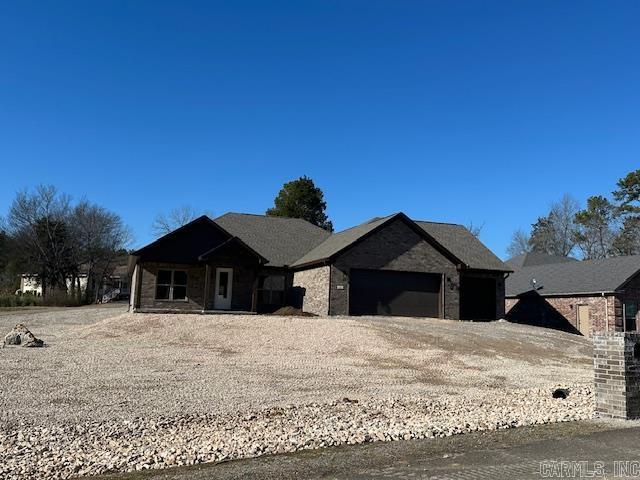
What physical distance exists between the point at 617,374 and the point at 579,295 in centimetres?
2742

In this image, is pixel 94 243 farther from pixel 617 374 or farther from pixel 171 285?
pixel 617 374

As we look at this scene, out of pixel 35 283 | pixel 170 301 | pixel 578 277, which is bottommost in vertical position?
pixel 170 301

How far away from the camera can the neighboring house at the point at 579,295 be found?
3106 cm

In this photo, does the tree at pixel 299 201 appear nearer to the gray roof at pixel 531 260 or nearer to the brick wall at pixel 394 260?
the gray roof at pixel 531 260

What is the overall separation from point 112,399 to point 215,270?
61.4ft

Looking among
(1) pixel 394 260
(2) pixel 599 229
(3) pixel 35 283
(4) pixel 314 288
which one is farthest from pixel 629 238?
(3) pixel 35 283

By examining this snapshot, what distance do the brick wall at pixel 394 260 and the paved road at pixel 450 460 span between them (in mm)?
20298

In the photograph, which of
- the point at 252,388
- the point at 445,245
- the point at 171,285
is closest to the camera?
the point at 252,388

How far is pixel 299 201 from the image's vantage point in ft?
198

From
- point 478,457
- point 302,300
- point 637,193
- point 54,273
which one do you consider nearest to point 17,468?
point 478,457

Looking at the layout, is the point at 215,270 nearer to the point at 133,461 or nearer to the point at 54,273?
the point at 133,461

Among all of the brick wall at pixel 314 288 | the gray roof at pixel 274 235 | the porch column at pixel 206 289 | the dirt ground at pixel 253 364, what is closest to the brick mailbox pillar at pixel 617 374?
the dirt ground at pixel 253 364

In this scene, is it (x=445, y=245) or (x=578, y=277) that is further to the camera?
(x=578, y=277)

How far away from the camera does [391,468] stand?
545 cm
